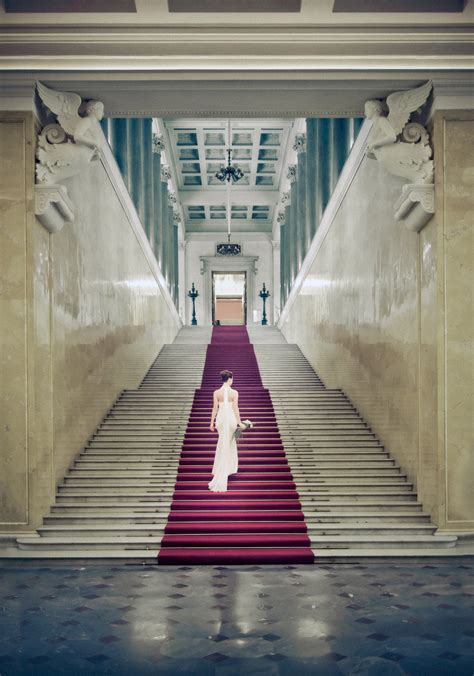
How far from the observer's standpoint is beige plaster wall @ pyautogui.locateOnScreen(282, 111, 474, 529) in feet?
26.1

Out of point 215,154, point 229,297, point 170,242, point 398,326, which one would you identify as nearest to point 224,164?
point 215,154

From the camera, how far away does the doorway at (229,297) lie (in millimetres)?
40787

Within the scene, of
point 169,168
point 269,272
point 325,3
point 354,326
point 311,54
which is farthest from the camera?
point 269,272

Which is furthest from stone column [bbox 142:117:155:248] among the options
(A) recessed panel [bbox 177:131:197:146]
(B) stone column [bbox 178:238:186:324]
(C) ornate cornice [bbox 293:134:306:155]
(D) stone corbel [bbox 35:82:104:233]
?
(B) stone column [bbox 178:238:186:324]

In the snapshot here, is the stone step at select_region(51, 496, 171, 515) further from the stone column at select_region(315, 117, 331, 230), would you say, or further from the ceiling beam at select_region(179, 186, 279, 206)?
the ceiling beam at select_region(179, 186, 279, 206)

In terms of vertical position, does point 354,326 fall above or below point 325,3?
below

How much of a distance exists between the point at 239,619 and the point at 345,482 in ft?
13.1

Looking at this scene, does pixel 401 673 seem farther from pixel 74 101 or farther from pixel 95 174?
pixel 95 174

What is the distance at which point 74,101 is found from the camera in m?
8.30

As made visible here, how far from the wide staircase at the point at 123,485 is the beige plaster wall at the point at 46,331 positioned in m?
0.23

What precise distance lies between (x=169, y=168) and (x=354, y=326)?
1436 cm

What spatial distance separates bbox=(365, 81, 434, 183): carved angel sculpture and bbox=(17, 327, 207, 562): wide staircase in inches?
180

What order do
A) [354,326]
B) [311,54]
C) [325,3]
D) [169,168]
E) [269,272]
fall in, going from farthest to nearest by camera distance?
[269,272] < [169,168] < [354,326] < [311,54] < [325,3]

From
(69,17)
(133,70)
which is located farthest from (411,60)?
(69,17)
